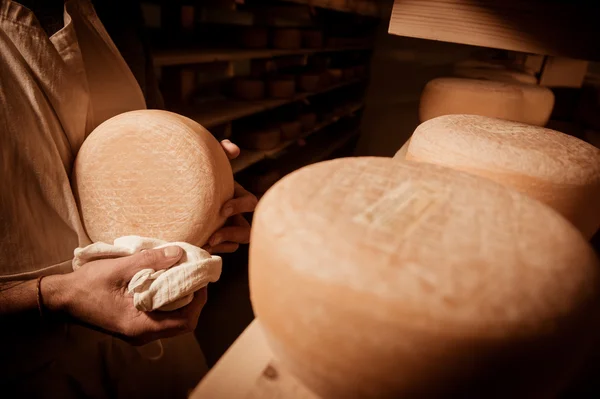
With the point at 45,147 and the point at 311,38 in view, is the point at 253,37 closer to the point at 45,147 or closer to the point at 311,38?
the point at 311,38

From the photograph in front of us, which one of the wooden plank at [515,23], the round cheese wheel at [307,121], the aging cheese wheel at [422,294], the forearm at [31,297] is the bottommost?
the round cheese wheel at [307,121]

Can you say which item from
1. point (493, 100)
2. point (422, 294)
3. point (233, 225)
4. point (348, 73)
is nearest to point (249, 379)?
point (422, 294)

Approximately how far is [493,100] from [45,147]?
1.14 meters

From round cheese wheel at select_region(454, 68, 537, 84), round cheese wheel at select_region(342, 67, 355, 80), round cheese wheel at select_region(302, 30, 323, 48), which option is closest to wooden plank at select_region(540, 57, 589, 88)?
round cheese wheel at select_region(454, 68, 537, 84)

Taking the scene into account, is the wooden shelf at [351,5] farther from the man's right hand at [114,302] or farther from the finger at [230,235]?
the man's right hand at [114,302]

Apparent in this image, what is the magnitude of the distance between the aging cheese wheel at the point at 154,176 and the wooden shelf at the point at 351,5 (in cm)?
219

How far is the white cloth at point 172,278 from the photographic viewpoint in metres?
0.66

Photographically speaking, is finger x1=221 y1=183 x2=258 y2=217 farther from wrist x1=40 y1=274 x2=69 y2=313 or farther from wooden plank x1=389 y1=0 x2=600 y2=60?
wooden plank x1=389 y1=0 x2=600 y2=60

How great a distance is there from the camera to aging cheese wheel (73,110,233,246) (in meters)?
0.75

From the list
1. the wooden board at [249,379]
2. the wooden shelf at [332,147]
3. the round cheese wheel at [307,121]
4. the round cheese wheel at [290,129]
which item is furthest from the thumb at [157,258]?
the wooden shelf at [332,147]

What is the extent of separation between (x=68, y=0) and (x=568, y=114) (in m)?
2.09

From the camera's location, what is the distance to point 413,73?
16.9ft

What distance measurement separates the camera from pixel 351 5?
383 centimetres

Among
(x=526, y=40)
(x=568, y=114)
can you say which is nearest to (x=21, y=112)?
(x=526, y=40)
